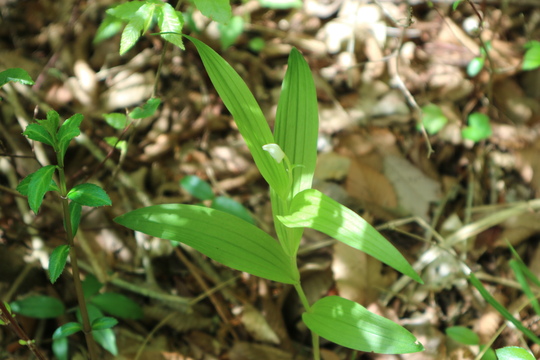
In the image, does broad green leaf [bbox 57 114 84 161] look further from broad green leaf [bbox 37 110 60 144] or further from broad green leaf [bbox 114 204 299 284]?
broad green leaf [bbox 114 204 299 284]

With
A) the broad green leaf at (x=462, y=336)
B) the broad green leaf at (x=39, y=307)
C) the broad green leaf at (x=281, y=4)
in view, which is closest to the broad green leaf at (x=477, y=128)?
the broad green leaf at (x=462, y=336)

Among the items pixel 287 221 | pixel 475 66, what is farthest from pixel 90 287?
pixel 475 66

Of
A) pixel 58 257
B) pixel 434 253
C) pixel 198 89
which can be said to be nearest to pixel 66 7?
pixel 198 89

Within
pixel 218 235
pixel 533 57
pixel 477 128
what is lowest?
pixel 477 128

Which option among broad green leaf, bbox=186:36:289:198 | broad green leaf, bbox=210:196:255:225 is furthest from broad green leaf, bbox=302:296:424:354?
broad green leaf, bbox=210:196:255:225

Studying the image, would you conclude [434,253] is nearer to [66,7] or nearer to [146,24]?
[146,24]

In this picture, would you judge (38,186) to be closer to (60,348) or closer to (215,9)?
(215,9)
